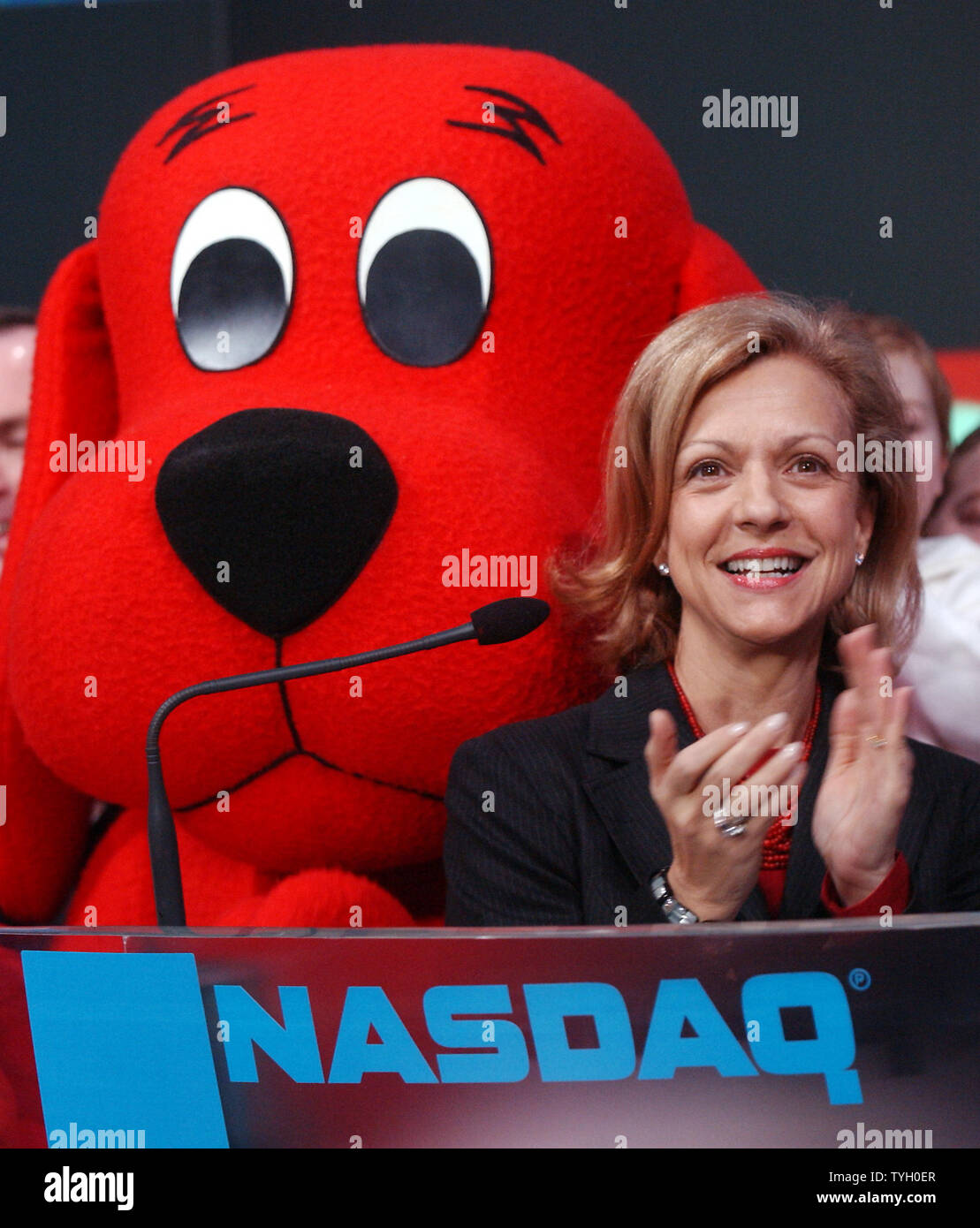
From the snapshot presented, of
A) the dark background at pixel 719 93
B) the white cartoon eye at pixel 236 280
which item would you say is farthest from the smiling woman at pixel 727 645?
the dark background at pixel 719 93

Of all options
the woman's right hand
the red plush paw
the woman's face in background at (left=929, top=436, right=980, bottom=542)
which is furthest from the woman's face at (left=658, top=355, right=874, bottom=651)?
the woman's face in background at (left=929, top=436, right=980, bottom=542)

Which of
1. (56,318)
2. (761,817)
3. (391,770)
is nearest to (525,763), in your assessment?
(391,770)

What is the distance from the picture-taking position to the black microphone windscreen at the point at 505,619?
1.13m

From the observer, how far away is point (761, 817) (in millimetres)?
1018

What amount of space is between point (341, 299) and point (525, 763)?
1.55 feet

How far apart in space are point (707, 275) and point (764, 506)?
33cm

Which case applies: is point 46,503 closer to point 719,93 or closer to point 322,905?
point 322,905

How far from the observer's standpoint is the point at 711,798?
1.02m

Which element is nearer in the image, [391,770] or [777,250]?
[391,770]

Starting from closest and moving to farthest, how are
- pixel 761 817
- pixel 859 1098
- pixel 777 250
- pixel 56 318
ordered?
1. pixel 859 1098
2. pixel 761 817
3. pixel 56 318
4. pixel 777 250

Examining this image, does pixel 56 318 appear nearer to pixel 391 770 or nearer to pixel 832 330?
pixel 391 770

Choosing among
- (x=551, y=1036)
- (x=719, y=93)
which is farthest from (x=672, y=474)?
(x=719, y=93)

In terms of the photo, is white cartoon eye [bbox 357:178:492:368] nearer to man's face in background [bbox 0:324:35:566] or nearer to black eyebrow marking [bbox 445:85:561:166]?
black eyebrow marking [bbox 445:85:561:166]
